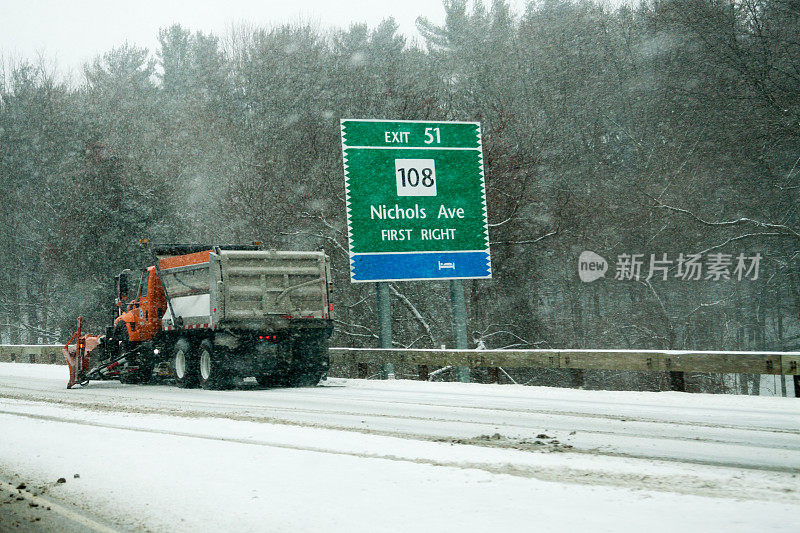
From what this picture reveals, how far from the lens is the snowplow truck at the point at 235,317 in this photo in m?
17.3

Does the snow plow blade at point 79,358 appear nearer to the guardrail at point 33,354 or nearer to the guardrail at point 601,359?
the guardrail at point 601,359

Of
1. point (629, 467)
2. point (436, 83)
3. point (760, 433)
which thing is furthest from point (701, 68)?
point (629, 467)

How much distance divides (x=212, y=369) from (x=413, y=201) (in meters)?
6.37

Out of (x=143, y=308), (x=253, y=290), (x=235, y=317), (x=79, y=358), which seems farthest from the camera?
(x=143, y=308)

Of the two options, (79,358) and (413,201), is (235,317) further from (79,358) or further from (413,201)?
(413,201)

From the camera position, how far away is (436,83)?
125ft

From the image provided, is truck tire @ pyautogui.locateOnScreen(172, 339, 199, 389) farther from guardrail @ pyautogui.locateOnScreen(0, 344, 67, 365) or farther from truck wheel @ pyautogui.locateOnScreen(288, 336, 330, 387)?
guardrail @ pyautogui.locateOnScreen(0, 344, 67, 365)

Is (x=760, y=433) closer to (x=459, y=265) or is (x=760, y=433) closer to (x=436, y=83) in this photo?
(x=459, y=265)

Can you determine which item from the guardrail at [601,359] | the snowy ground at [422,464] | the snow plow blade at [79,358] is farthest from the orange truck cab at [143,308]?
the snowy ground at [422,464]

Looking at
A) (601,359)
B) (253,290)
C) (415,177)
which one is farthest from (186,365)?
(601,359)

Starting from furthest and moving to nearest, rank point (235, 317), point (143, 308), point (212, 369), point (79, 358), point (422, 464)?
point (143, 308) < point (79, 358) < point (212, 369) < point (235, 317) < point (422, 464)

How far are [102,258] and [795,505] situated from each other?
40.5 metres

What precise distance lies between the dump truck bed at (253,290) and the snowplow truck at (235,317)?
0.02 meters

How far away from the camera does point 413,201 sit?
2080 centimetres
